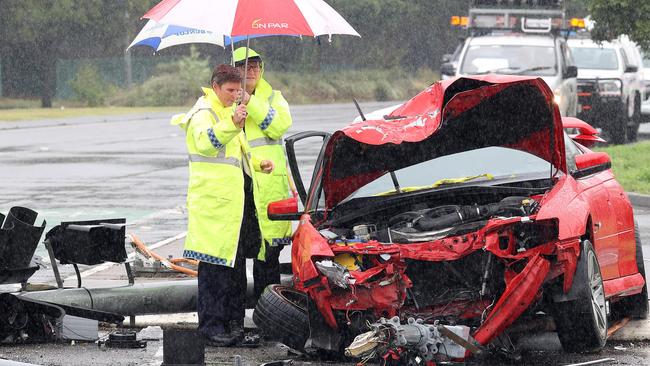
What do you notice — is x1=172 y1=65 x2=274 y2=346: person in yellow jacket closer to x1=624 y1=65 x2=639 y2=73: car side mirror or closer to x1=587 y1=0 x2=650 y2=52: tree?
x1=587 y1=0 x2=650 y2=52: tree

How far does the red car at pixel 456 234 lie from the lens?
23.6 feet

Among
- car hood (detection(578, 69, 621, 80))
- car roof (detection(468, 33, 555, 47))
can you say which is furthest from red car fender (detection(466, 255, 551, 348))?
car hood (detection(578, 69, 621, 80))

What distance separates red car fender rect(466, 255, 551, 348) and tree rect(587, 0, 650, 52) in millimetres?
13791

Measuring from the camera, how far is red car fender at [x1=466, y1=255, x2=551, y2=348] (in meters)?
7.09

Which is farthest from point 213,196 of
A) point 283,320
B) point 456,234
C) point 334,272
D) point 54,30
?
point 54,30

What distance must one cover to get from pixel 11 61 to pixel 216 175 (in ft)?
160

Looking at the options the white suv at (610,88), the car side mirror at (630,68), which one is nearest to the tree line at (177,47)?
the white suv at (610,88)

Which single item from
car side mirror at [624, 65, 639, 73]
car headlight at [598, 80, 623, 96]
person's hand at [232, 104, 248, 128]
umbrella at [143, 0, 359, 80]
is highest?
umbrella at [143, 0, 359, 80]

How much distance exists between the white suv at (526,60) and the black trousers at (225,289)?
15.5 m

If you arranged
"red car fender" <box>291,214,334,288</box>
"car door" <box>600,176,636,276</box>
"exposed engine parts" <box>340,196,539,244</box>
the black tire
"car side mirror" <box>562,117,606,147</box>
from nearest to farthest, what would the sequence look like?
"red car fender" <box>291,214,334,288</box>, "exposed engine parts" <box>340,196,539,244</box>, the black tire, "car door" <box>600,176,636,276</box>, "car side mirror" <box>562,117,606,147</box>

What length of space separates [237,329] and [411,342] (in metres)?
1.85

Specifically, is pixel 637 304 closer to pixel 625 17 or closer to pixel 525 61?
pixel 625 17

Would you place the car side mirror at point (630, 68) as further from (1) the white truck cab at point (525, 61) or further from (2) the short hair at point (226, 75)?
(2) the short hair at point (226, 75)

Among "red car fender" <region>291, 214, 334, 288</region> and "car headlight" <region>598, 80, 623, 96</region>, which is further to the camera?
"car headlight" <region>598, 80, 623, 96</region>
